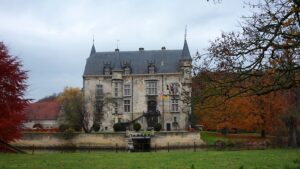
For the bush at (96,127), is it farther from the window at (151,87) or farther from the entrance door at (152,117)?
the window at (151,87)

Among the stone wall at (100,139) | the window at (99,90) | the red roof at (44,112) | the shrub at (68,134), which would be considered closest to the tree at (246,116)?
the stone wall at (100,139)

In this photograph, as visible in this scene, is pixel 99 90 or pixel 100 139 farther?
pixel 99 90

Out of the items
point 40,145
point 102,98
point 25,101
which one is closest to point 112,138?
point 40,145

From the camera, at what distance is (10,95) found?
1733 centimetres

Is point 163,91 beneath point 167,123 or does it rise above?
above

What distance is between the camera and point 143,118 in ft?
161

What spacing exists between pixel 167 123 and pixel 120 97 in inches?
256

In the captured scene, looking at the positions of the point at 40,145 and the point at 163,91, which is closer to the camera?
the point at 40,145

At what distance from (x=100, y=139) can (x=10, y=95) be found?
75.5 ft

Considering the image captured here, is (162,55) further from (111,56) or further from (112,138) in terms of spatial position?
(112,138)

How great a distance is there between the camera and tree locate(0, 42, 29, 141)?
16.8 meters

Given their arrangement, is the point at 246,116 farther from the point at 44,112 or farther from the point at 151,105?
the point at 44,112

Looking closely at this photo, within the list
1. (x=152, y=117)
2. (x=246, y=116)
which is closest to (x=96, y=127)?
(x=152, y=117)

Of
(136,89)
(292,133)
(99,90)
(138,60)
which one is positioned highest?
(138,60)
